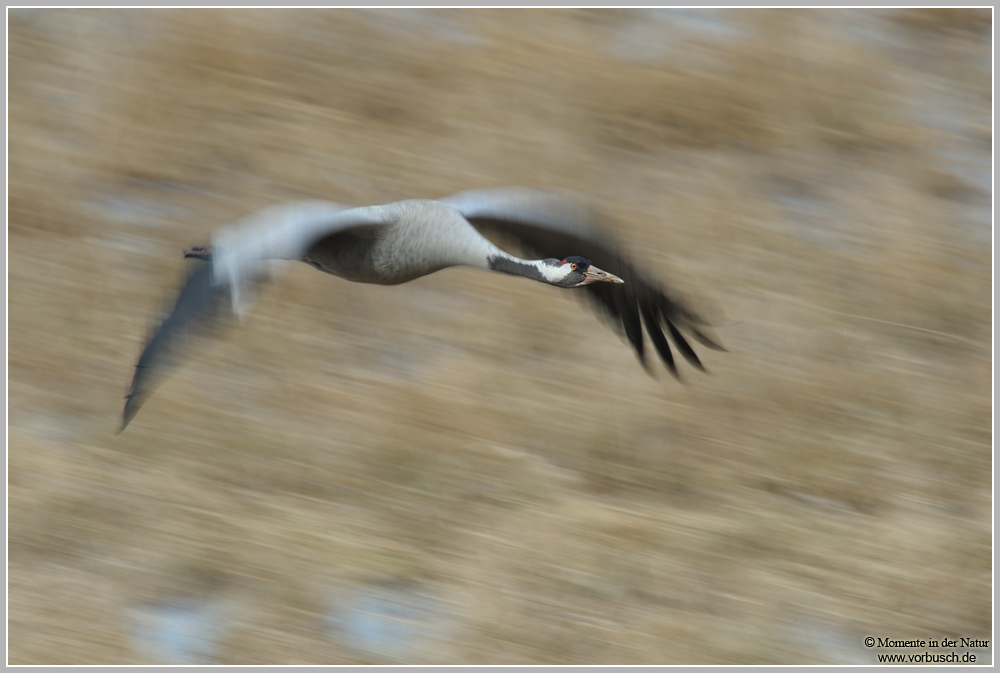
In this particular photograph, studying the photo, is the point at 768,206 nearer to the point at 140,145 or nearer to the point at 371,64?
the point at 371,64

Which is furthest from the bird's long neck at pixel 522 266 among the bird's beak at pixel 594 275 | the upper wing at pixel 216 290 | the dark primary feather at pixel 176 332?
the dark primary feather at pixel 176 332

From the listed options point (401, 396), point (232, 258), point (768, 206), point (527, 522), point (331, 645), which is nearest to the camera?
point (232, 258)

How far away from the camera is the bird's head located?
4684mm

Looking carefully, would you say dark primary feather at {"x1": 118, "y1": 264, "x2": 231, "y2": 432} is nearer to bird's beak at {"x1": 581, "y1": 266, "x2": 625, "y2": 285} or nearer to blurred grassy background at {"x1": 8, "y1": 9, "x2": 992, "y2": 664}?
bird's beak at {"x1": 581, "y1": 266, "x2": 625, "y2": 285}

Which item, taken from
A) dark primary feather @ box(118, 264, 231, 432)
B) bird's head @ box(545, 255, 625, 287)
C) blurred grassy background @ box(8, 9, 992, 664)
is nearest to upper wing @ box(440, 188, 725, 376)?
bird's head @ box(545, 255, 625, 287)

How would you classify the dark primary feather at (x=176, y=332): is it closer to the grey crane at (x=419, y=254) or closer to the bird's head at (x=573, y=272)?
the grey crane at (x=419, y=254)

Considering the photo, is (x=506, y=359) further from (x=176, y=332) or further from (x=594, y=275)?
(x=176, y=332)

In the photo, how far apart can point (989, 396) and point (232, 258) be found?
449cm

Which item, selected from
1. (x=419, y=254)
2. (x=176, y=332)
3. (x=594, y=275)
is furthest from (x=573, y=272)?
(x=176, y=332)

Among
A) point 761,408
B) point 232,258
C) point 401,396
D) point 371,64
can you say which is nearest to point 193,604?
point 401,396

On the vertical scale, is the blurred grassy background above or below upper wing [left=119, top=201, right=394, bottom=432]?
below

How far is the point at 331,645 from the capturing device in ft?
17.0

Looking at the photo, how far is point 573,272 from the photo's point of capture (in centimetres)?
471

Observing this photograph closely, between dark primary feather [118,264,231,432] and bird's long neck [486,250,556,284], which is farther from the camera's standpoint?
bird's long neck [486,250,556,284]
